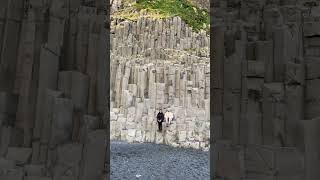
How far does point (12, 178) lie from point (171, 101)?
7961 mm

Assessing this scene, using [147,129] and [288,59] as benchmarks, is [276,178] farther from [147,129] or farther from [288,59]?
[147,129]

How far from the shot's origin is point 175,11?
18625 millimetres

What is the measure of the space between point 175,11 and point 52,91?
15.7 meters

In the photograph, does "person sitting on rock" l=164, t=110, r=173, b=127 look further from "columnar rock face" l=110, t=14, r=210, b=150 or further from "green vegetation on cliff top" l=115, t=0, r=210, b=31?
"green vegetation on cliff top" l=115, t=0, r=210, b=31

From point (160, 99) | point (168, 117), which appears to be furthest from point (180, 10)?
point (168, 117)

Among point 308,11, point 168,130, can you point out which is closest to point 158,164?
point 168,130

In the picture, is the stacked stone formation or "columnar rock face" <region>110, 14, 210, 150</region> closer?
the stacked stone formation

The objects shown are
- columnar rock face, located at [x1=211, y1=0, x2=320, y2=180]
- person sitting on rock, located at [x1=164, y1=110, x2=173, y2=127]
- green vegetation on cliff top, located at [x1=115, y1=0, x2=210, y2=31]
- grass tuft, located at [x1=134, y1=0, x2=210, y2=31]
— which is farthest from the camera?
grass tuft, located at [x1=134, y1=0, x2=210, y2=31]

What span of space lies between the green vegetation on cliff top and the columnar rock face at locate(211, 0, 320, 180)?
514 inches

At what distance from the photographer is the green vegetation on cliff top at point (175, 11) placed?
17094mm

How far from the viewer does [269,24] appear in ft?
11.3

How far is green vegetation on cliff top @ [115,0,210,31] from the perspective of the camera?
17.1m

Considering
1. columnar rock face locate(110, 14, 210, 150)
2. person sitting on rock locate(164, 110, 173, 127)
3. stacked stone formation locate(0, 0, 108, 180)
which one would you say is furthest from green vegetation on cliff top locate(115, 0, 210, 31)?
stacked stone formation locate(0, 0, 108, 180)

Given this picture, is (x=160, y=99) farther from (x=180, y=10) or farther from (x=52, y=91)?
(x=180, y=10)
